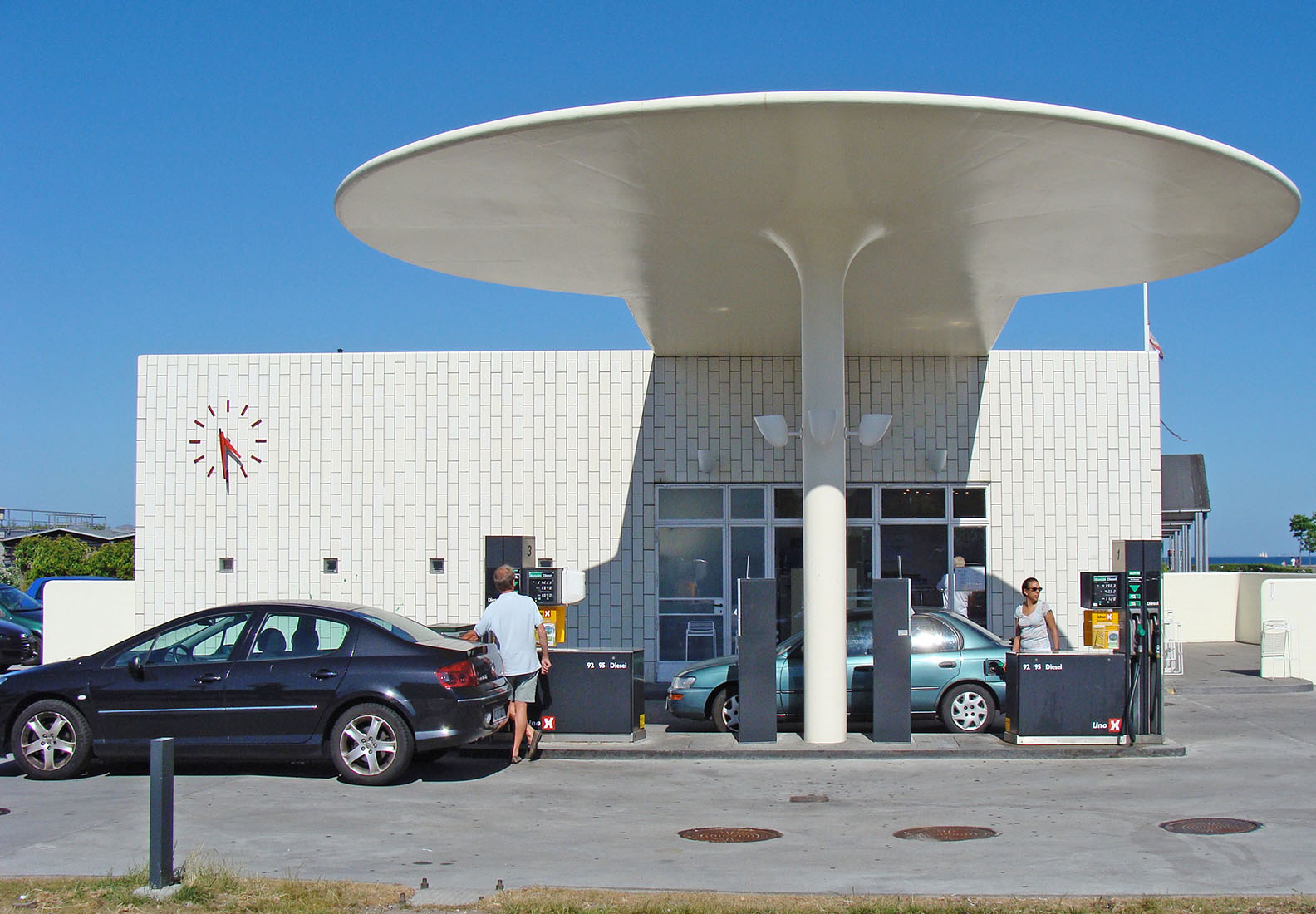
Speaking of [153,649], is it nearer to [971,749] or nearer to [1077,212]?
[971,749]

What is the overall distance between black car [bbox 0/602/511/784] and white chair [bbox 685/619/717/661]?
23.4ft

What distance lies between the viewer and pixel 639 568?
17656mm

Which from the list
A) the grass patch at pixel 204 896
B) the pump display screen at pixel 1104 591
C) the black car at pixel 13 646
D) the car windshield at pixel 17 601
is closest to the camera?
the grass patch at pixel 204 896

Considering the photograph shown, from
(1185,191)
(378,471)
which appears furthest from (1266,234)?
(378,471)

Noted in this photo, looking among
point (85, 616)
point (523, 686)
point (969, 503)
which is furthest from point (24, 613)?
point (969, 503)

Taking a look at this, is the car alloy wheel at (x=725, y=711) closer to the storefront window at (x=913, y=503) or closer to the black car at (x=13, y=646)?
the storefront window at (x=913, y=503)

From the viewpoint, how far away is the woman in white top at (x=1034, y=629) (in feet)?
41.2

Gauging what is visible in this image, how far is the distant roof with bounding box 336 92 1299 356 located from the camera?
29.9 feet

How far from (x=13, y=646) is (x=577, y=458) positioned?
10954 mm

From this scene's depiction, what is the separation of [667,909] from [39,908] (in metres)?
3.17

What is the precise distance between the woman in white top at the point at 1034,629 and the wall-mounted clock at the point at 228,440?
10.8m

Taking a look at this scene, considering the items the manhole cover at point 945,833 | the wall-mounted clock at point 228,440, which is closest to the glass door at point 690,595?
the wall-mounted clock at point 228,440

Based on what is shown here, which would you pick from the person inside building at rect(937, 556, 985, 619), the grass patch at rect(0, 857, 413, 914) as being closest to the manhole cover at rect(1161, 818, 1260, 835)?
the grass patch at rect(0, 857, 413, 914)

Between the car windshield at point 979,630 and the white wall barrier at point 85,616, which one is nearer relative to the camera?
the car windshield at point 979,630
